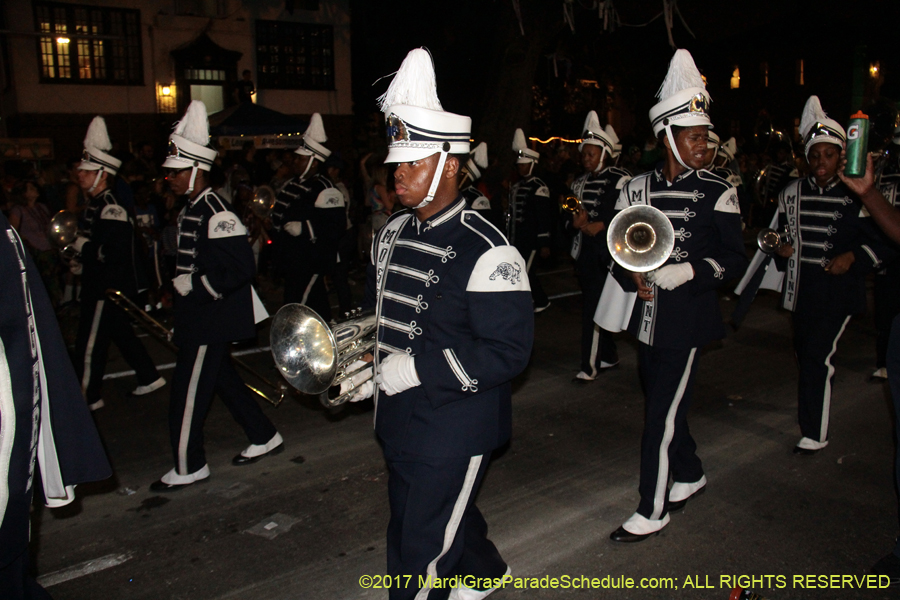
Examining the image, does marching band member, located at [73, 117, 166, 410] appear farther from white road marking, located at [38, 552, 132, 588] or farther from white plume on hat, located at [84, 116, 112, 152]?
white road marking, located at [38, 552, 132, 588]

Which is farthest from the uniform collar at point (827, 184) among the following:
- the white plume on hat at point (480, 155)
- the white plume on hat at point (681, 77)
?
the white plume on hat at point (480, 155)

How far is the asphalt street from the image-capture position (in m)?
3.89

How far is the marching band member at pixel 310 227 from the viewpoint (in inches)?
304

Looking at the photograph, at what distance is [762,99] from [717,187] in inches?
1501

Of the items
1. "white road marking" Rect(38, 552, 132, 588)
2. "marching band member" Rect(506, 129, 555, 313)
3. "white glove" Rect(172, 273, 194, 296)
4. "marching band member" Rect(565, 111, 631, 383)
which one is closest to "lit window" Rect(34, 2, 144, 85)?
"marching band member" Rect(506, 129, 555, 313)

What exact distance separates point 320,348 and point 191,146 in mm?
2612

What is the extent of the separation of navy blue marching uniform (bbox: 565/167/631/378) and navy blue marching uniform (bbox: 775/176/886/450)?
205 centimetres

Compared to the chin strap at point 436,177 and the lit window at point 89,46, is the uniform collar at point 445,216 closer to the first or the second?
the chin strap at point 436,177

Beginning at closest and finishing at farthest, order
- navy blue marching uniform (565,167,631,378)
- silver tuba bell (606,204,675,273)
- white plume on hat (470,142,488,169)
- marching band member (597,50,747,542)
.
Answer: silver tuba bell (606,204,675,273) → marching band member (597,50,747,542) → navy blue marching uniform (565,167,631,378) → white plume on hat (470,142,488,169)

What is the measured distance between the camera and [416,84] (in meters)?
2.88

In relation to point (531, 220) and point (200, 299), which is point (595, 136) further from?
point (200, 299)

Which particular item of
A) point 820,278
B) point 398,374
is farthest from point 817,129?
point 398,374

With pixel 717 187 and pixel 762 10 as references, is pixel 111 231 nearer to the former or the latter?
pixel 717 187

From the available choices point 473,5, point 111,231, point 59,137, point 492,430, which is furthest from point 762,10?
point 492,430
